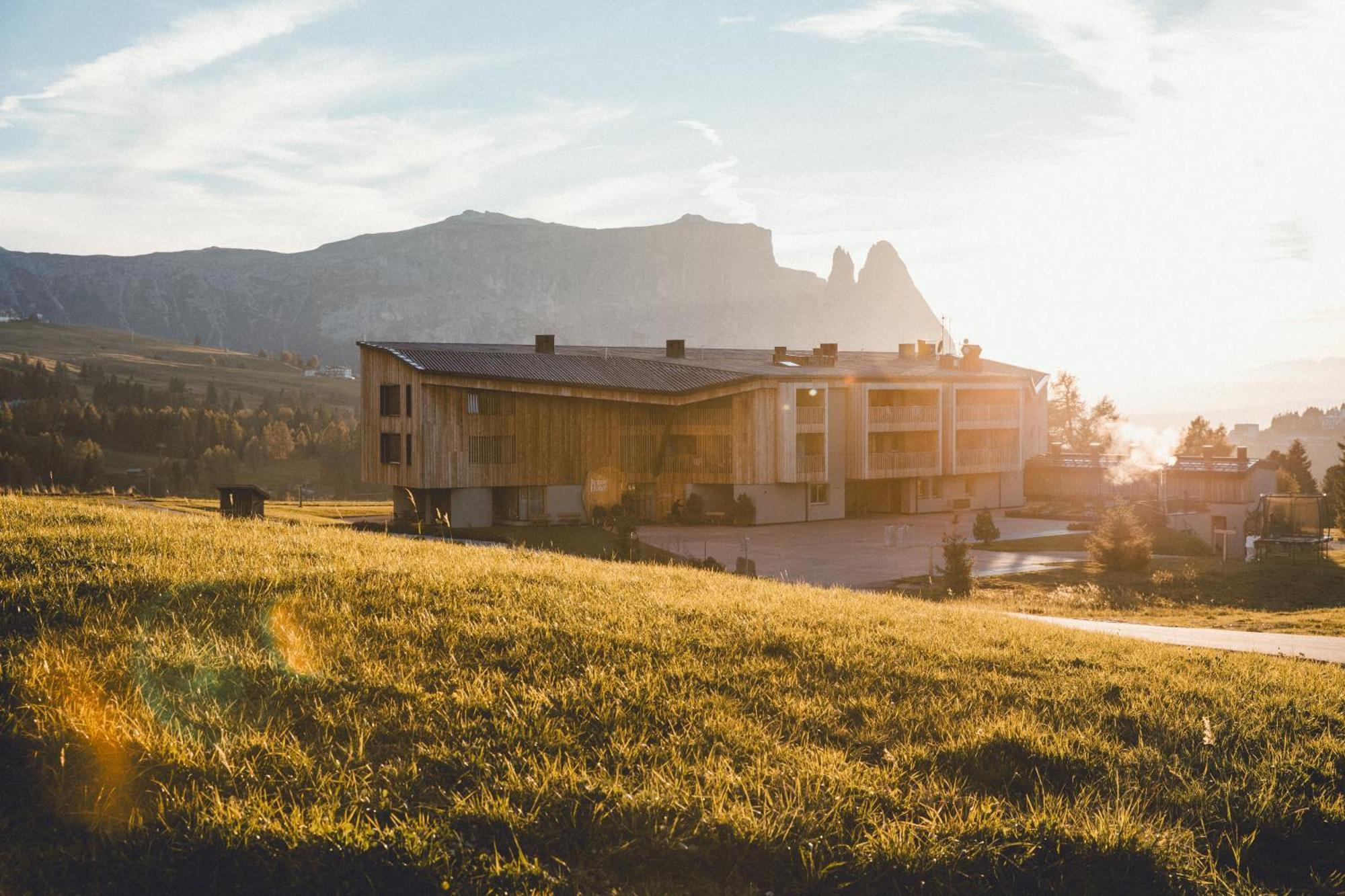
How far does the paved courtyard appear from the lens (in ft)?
107

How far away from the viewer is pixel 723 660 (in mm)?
8016

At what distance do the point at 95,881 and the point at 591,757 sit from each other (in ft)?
8.53

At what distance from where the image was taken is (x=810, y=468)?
1970 inches

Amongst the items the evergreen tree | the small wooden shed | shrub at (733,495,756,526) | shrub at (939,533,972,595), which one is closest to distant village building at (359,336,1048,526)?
shrub at (733,495,756,526)

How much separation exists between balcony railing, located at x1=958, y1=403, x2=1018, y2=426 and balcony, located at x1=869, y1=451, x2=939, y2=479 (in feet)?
12.7

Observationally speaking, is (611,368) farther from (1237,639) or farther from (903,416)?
(1237,639)

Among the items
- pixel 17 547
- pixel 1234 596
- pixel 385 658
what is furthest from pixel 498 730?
pixel 1234 596

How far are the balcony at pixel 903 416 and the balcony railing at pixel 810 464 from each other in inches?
197

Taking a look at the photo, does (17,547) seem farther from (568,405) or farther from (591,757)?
(568,405)

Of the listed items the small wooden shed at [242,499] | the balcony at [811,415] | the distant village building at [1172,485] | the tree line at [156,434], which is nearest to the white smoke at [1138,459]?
the distant village building at [1172,485]

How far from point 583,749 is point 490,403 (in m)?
41.0

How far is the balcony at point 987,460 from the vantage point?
57.8m

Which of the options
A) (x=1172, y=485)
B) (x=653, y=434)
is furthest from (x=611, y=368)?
(x=1172, y=485)

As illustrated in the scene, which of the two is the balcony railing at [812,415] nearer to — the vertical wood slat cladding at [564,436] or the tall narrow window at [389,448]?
the vertical wood slat cladding at [564,436]
